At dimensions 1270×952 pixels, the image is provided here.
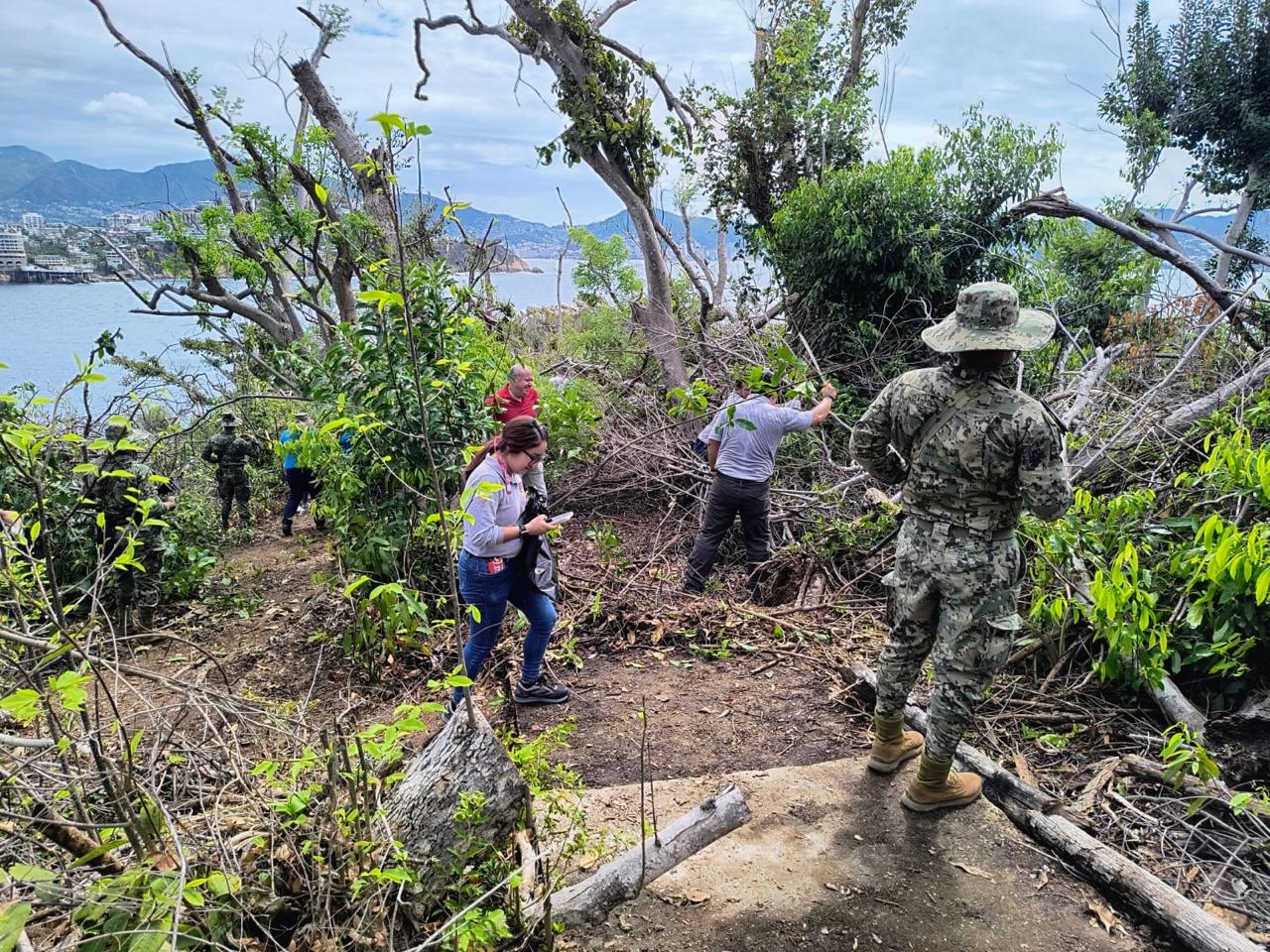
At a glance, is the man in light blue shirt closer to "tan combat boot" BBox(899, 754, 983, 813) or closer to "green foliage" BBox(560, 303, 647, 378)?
"tan combat boot" BBox(899, 754, 983, 813)

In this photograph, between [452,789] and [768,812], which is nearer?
[452,789]

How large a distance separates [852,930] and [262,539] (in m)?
9.06

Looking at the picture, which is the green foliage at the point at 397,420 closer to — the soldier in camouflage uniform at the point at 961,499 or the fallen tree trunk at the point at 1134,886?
Answer: the soldier in camouflage uniform at the point at 961,499

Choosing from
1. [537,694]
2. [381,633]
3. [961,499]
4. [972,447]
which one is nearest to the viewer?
[972,447]

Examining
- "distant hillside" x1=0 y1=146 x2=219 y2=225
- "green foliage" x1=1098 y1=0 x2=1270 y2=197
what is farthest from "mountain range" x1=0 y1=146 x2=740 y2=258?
"green foliage" x1=1098 y1=0 x2=1270 y2=197

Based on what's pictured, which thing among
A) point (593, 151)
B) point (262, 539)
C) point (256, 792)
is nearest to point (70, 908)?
point (256, 792)

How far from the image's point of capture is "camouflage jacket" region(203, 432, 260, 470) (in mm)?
9086

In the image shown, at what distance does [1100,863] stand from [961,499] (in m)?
1.48

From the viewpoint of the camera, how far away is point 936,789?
3197mm

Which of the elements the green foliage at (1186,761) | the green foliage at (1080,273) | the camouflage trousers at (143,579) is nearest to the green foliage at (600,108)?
the green foliage at (1080,273)

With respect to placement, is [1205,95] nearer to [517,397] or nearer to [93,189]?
[517,397]

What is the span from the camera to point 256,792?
8.04ft

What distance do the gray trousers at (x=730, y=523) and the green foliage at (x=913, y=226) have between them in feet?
12.6

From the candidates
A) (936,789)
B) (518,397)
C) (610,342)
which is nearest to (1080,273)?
(610,342)
